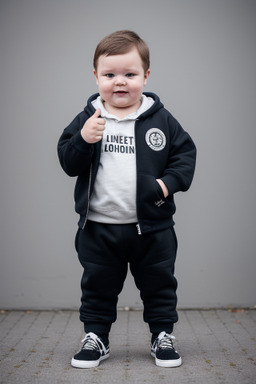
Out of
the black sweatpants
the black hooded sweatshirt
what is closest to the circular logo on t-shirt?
the black hooded sweatshirt

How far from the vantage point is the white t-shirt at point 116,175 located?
11.3 ft

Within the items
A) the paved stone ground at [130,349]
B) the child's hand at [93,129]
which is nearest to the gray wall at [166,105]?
the paved stone ground at [130,349]

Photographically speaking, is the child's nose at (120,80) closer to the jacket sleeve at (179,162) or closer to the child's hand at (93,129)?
the child's hand at (93,129)

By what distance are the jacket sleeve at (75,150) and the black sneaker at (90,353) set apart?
999 millimetres

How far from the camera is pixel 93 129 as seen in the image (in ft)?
10.6

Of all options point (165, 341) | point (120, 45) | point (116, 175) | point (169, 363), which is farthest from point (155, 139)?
point (169, 363)

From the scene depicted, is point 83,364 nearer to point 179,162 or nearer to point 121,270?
point 121,270

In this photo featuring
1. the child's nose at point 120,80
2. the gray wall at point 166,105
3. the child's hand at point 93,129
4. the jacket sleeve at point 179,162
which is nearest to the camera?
the child's hand at point 93,129

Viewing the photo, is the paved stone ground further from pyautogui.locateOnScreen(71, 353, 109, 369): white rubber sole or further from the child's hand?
the child's hand

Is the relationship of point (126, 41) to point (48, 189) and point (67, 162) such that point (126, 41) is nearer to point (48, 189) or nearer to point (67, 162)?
point (67, 162)

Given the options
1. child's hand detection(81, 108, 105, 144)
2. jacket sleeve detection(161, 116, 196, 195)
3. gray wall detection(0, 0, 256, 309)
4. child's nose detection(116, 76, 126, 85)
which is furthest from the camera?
gray wall detection(0, 0, 256, 309)

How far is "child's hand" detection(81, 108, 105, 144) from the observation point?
3232mm

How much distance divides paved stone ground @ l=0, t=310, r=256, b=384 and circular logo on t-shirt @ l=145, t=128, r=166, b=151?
1.29 m

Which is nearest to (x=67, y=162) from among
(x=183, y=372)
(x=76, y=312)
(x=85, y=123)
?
(x=85, y=123)
